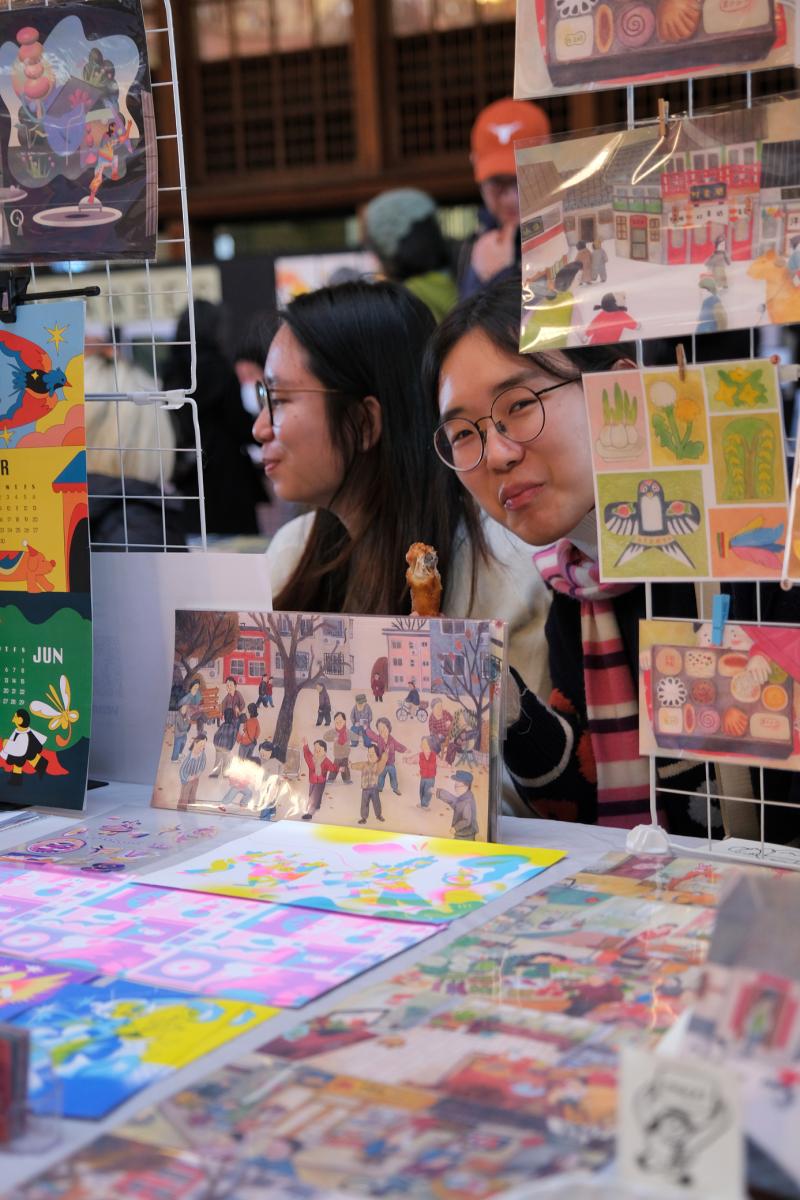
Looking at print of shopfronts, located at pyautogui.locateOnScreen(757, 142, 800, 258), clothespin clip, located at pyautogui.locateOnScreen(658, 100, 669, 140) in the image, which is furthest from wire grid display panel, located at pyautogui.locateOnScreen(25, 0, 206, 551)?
print of shopfronts, located at pyautogui.locateOnScreen(757, 142, 800, 258)

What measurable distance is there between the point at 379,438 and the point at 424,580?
1.43 ft

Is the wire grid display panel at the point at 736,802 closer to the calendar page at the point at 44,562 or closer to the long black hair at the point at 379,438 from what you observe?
the long black hair at the point at 379,438

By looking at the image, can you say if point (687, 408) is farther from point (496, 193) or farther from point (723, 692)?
point (496, 193)

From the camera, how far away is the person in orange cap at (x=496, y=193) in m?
3.57

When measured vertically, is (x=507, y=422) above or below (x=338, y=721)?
above

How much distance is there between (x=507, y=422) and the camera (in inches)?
72.1

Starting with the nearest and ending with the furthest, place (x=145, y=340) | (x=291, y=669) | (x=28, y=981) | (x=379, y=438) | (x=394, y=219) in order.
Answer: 1. (x=28, y=981)
2. (x=291, y=669)
3. (x=379, y=438)
4. (x=394, y=219)
5. (x=145, y=340)

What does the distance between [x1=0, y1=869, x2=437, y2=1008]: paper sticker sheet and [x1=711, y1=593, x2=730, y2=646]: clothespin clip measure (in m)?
0.44

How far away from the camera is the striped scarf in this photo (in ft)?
5.88

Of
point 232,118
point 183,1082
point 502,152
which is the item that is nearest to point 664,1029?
point 183,1082

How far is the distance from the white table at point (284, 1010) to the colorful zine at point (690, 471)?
32 cm

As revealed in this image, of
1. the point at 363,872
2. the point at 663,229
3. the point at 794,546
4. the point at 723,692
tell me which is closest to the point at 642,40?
the point at 663,229

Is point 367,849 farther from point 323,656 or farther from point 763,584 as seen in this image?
point 763,584

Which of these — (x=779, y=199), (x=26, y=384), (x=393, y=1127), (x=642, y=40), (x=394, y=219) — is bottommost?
(x=393, y=1127)
